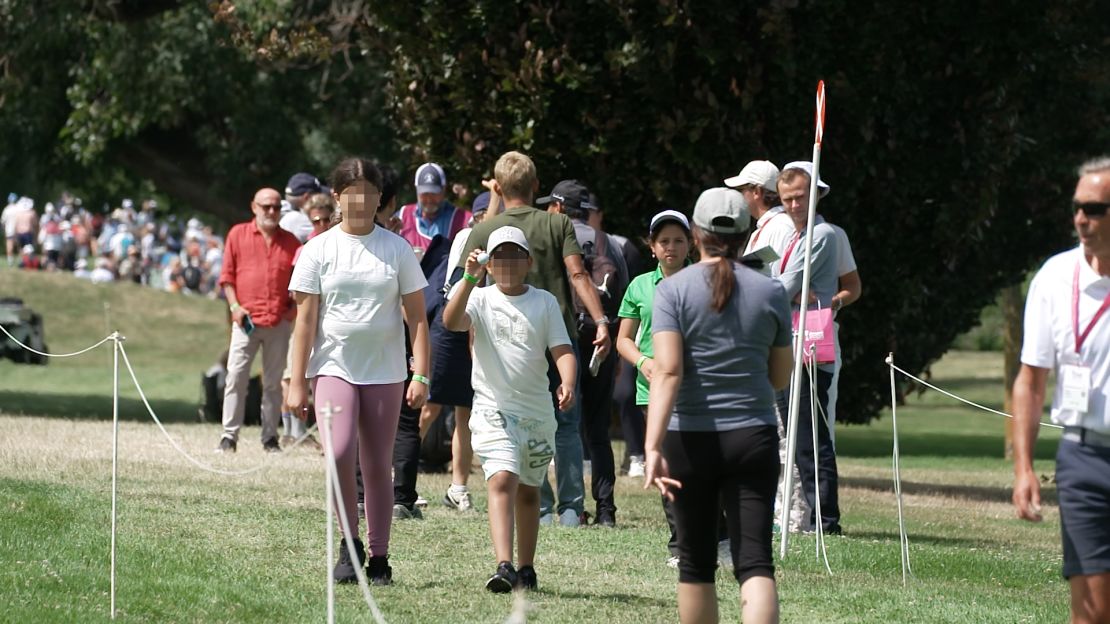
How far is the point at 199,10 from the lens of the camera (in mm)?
22828

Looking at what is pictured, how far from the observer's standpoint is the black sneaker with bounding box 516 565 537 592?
25.4 ft

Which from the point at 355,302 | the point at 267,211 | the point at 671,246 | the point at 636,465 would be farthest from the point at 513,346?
the point at 267,211

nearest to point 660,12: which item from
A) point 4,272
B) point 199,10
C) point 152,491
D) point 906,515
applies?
point 906,515

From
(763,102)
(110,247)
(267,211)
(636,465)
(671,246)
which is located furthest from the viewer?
(110,247)

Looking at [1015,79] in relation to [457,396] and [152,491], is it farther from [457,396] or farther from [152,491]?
[152,491]

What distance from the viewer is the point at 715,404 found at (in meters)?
6.12

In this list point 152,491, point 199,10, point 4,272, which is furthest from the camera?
point 4,272

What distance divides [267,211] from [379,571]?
21.5 feet

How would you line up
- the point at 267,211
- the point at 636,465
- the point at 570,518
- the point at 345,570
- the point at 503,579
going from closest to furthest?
1. the point at 503,579
2. the point at 345,570
3. the point at 570,518
4. the point at 636,465
5. the point at 267,211

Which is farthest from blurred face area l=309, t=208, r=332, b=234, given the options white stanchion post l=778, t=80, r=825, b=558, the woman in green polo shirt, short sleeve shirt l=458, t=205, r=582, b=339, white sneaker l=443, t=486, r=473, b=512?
white stanchion post l=778, t=80, r=825, b=558

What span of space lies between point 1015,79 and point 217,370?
31.2 ft

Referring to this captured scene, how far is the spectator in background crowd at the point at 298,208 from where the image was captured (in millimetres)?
14188

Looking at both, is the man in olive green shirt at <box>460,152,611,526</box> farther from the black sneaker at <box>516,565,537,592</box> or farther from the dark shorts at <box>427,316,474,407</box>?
the black sneaker at <box>516,565,537,592</box>

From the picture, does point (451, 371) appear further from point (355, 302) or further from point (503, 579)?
point (503, 579)
